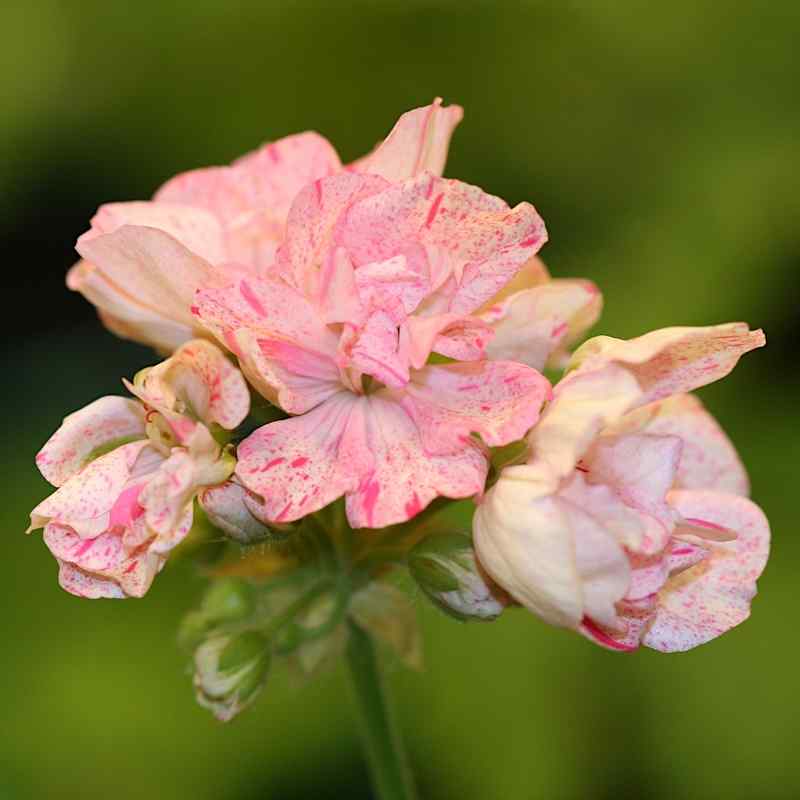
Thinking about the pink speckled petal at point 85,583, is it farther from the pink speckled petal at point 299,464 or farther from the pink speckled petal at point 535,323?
the pink speckled petal at point 535,323

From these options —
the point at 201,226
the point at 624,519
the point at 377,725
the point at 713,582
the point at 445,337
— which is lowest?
the point at 377,725

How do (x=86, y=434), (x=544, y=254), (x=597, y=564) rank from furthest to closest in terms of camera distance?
(x=544, y=254) → (x=86, y=434) → (x=597, y=564)

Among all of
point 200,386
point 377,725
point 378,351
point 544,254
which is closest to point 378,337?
point 378,351

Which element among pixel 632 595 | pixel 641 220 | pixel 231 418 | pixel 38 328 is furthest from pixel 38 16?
pixel 632 595

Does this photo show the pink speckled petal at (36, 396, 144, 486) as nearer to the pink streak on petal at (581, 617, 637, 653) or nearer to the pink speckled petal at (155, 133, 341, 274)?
the pink speckled petal at (155, 133, 341, 274)

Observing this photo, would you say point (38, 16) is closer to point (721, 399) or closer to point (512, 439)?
point (721, 399)

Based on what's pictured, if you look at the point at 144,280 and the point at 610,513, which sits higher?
the point at 144,280

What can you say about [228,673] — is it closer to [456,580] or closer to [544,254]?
[456,580]

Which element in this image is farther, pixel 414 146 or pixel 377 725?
pixel 377 725
